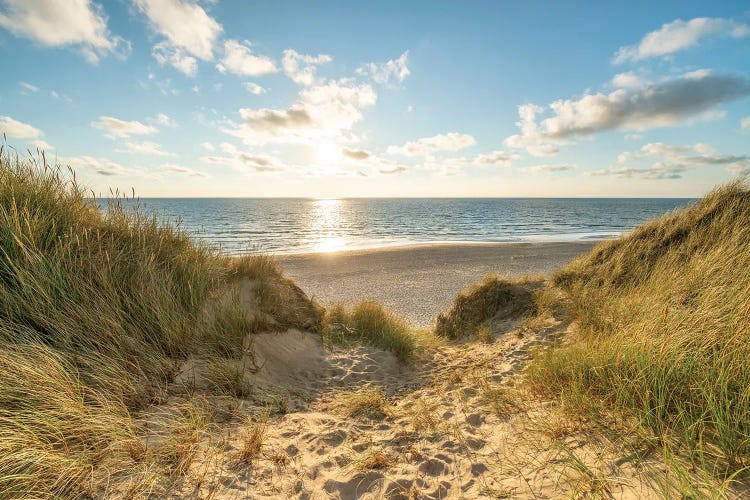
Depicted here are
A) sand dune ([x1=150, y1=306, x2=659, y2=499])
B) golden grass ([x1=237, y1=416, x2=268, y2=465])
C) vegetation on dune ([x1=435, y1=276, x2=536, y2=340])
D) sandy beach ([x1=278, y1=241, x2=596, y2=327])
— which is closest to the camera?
sand dune ([x1=150, y1=306, x2=659, y2=499])

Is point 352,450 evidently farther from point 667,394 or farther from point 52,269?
point 52,269

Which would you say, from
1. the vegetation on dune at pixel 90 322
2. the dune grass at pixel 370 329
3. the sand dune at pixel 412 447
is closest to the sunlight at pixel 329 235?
the dune grass at pixel 370 329

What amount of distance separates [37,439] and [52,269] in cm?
257

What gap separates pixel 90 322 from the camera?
4.07 metres

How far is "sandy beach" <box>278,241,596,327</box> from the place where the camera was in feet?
42.6

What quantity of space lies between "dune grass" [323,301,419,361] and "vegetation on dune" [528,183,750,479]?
294 cm

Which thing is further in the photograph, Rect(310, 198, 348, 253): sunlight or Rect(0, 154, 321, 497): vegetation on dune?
Rect(310, 198, 348, 253): sunlight

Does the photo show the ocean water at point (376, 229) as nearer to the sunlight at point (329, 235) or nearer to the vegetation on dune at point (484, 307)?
the sunlight at point (329, 235)

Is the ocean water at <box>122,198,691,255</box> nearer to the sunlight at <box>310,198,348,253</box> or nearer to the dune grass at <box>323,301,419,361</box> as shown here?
the sunlight at <box>310,198,348,253</box>

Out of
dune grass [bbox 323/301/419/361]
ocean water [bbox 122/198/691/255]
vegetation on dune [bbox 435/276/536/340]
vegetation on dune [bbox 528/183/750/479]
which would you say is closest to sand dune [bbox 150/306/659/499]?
vegetation on dune [bbox 528/183/750/479]

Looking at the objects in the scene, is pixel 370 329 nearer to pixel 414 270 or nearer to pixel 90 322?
pixel 90 322

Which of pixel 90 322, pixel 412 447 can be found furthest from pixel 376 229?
pixel 412 447

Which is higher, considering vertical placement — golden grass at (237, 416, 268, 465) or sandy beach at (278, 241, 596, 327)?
golden grass at (237, 416, 268, 465)

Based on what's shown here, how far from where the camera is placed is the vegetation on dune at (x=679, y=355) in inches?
98.5
